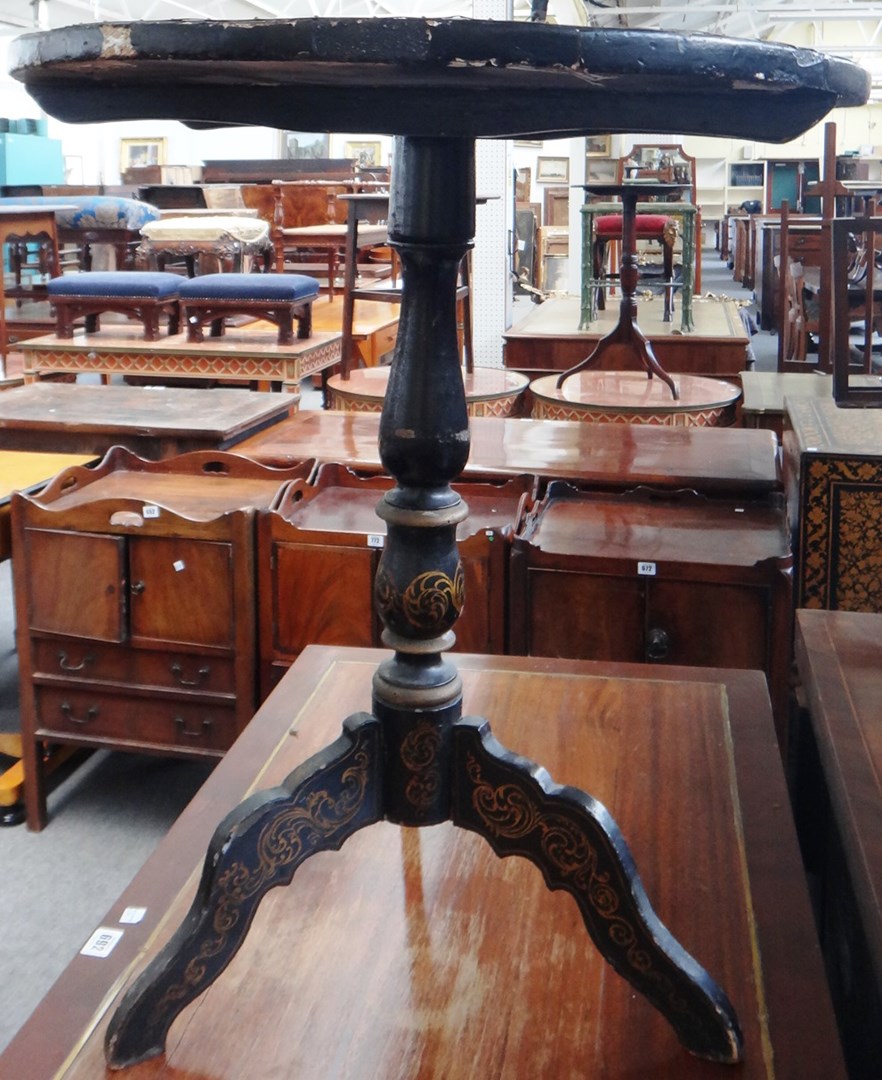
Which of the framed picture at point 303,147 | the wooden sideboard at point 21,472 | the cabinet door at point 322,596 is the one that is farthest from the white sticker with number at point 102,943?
the framed picture at point 303,147

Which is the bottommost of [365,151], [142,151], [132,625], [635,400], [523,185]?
[132,625]

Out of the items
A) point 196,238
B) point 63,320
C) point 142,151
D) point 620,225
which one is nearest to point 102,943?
point 63,320

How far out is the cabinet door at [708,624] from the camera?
1913 millimetres

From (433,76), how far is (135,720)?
1754 mm

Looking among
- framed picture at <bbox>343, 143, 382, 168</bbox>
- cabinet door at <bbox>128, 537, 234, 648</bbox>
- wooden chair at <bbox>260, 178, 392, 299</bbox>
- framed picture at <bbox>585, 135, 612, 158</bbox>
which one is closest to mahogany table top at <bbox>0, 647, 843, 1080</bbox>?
cabinet door at <bbox>128, 537, 234, 648</bbox>

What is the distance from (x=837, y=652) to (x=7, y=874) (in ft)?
4.89

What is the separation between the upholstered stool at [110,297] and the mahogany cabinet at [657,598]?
3.05 metres

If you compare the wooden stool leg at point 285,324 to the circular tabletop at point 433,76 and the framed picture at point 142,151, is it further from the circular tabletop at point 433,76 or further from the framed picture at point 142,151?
the framed picture at point 142,151

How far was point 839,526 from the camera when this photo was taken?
2.19m

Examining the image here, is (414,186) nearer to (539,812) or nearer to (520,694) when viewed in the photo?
(539,812)

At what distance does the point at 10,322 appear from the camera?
625 centimetres

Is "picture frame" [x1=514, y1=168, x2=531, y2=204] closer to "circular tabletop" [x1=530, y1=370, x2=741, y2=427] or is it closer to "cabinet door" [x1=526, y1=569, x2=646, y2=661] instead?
"circular tabletop" [x1=530, y1=370, x2=741, y2=427]

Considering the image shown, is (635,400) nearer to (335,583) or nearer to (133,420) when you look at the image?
(133,420)

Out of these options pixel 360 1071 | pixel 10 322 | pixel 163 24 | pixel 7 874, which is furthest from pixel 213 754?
pixel 10 322
